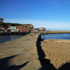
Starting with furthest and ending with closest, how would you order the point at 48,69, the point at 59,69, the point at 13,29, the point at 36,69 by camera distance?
the point at 13,29, the point at 59,69, the point at 48,69, the point at 36,69

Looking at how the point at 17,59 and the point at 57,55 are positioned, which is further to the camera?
the point at 57,55

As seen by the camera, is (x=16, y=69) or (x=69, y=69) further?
(x=69, y=69)

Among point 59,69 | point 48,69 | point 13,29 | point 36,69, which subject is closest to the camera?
point 36,69

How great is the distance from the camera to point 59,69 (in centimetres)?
406

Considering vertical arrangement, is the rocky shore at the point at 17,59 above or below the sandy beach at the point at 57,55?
above

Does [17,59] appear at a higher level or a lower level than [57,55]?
higher

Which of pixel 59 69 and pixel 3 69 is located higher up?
pixel 3 69

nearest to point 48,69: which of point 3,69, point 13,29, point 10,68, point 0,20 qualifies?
point 10,68

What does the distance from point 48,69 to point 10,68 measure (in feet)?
5.94

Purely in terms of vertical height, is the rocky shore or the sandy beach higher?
the rocky shore

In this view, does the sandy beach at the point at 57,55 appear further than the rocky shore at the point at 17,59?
Yes

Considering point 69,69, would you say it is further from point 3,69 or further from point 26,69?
point 3,69

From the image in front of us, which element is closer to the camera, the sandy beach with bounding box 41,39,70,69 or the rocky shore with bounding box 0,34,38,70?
the rocky shore with bounding box 0,34,38,70

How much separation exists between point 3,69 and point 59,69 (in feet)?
9.82
